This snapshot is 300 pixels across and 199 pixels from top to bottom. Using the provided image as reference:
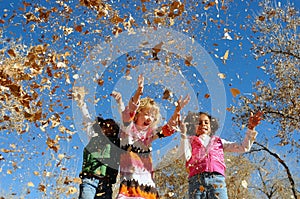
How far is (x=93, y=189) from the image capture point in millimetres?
4504

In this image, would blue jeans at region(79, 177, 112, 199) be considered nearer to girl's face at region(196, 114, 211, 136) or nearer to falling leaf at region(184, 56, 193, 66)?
girl's face at region(196, 114, 211, 136)

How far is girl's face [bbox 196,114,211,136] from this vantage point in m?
5.18

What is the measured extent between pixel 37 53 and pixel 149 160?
2243 millimetres

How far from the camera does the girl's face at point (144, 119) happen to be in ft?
15.5

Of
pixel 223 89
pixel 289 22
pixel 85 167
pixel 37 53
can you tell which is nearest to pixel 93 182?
pixel 85 167

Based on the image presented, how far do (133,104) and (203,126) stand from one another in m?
1.32

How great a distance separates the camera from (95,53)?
5570mm

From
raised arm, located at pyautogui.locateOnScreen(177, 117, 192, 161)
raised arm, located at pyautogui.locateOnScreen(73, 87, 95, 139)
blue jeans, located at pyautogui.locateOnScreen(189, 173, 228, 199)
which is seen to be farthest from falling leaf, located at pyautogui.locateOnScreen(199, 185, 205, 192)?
raised arm, located at pyautogui.locateOnScreen(73, 87, 95, 139)

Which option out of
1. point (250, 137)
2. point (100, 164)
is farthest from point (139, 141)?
point (250, 137)

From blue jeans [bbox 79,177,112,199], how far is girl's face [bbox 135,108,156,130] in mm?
908

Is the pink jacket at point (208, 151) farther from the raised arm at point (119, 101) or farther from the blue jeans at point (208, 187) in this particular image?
the raised arm at point (119, 101)

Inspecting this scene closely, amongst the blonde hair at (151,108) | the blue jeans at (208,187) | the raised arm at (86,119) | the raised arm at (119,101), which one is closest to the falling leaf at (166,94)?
the blonde hair at (151,108)

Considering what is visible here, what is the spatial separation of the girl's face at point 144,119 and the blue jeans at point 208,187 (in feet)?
3.27

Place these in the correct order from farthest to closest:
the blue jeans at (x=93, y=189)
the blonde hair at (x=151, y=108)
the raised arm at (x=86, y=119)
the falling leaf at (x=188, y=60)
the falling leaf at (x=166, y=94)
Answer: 1. the falling leaf at (x=188, y=60)
2. the falling leaf at (x=166, y=94)
3. the raised arm at (x=86, y=119)
4. the blonde hair at (x=151, y=108)
5. the blue jeans at (x=93, y=189)
